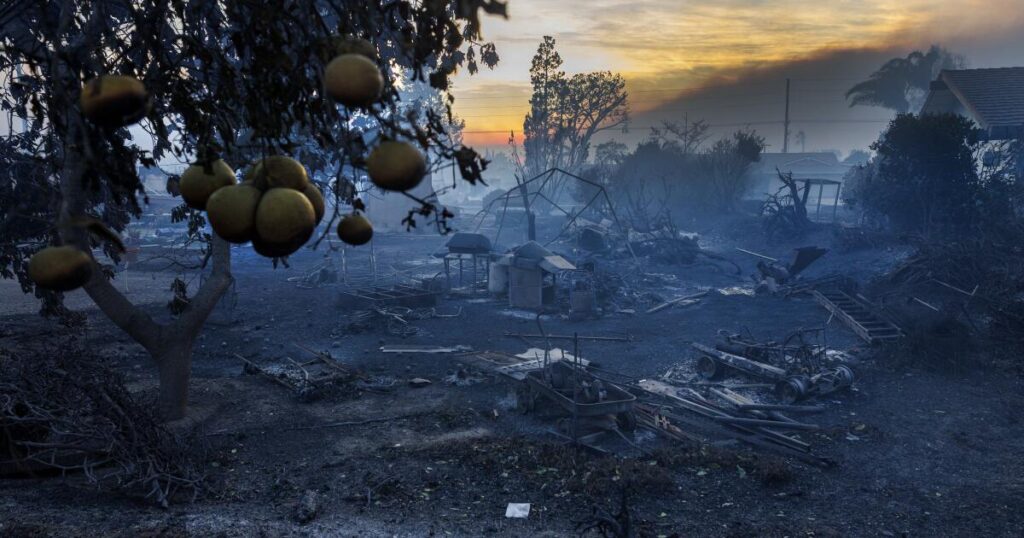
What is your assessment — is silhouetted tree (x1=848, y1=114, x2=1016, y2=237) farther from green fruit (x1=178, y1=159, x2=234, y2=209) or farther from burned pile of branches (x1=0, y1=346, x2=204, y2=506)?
green fruit (x1=178, y1=159, x2=234, y2=209)

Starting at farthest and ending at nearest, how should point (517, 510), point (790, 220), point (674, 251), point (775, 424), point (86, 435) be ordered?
point (790, 220), point (674, 251), point (775, 424), point (517, 510), point (86, 435)

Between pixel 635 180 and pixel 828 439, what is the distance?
37699 millimetres

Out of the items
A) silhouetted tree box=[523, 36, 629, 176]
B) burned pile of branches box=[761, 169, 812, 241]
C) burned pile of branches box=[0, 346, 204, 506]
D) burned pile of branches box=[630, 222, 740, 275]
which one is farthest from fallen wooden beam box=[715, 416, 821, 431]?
silhouetted tree box=[523, 36, 629, 176]

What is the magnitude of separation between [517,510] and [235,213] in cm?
606

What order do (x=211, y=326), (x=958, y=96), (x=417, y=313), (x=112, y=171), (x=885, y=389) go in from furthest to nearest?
(x=958, y=96), (x=417, y=313), (x=211, y=326), (x=885, y=389), (x=112, y=171)

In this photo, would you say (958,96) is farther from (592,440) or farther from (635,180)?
(592,440)

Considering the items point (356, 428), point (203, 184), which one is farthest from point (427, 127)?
Result: point (356, 428)

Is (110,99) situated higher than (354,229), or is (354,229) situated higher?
(110,99)

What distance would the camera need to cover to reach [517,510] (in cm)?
740

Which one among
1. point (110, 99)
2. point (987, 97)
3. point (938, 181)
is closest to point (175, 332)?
point (110, 99)

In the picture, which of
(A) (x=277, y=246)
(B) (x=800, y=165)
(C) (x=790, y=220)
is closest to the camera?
(A) (x=277, y=246)

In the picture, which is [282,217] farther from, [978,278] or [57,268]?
[978,278]

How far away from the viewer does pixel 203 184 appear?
2539mm

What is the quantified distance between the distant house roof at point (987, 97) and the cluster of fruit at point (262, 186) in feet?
96.8
